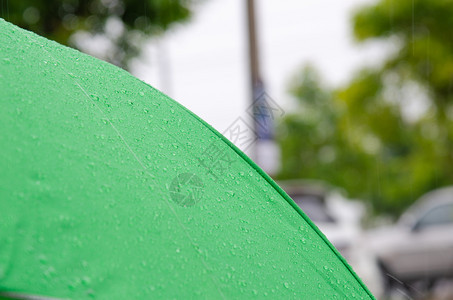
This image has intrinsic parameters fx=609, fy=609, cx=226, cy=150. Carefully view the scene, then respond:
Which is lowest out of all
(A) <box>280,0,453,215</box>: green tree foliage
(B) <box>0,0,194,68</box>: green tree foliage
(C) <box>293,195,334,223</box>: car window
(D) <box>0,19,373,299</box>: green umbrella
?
(D) <box>0,19,373,299</box>: green umbrella

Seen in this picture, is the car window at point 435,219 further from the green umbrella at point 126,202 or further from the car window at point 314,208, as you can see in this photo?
the green umbrella at point 126,202

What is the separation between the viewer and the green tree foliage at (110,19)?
7234 mm

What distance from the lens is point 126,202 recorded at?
4.51 ft

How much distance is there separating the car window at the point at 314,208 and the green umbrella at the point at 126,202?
271 inches

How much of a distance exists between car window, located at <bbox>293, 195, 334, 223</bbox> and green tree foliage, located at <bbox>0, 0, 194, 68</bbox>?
9.73 feet

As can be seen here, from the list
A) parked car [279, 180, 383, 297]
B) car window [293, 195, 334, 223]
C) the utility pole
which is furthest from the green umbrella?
car window [293, 195, 334, 223]

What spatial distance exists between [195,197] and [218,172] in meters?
0.13

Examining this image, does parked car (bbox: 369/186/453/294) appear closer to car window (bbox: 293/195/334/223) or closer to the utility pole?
car window (bbox: 293/195/334/223)

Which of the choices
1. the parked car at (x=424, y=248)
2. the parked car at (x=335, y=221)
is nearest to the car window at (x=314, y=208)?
the parked car at (x=335, y=221)

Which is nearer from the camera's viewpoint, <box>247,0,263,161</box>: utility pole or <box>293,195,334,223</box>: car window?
<box>247,0,263,161</box>: utility pole

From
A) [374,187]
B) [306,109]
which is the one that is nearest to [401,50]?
[306,109]

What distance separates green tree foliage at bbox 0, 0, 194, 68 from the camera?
723cm

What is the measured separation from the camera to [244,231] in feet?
5.00

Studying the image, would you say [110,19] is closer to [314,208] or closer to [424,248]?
[314,208]
